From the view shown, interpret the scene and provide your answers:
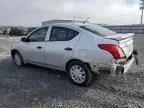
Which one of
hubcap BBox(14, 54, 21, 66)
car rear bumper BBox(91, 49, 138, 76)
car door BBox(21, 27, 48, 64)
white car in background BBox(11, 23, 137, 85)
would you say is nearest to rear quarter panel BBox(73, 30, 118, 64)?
white car in background BBox(11, 23, 137, 85)

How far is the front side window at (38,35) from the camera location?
6.35m

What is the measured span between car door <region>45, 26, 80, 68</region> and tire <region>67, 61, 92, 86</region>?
0.94 ft

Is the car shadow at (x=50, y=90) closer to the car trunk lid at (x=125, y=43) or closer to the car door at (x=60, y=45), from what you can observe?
the car door at (x=60, y=45)

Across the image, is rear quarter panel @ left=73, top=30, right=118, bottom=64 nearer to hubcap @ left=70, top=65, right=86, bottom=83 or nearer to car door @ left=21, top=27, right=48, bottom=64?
hubcap @ left=70, top=65, right=86, bottom=83

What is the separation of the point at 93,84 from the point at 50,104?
62.9 inches

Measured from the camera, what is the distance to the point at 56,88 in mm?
5258

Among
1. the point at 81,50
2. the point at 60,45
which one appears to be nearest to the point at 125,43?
the point at 81,50

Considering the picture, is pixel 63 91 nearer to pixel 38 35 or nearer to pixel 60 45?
pixel 60 45

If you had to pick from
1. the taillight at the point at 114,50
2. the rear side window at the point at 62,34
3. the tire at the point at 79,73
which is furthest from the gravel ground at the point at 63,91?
the rear side window at the point at 62,34

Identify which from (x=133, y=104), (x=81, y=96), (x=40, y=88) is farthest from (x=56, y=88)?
(x=133, y=104)

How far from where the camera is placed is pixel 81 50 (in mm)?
5191

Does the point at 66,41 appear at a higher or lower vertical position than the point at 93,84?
higher

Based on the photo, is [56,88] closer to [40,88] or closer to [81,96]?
[40,88]

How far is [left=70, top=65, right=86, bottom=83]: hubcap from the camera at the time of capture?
5301 mm
